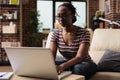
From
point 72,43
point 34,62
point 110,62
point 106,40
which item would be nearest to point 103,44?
point 106,40

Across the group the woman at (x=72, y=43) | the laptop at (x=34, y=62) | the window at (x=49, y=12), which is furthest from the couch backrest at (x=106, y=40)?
the window at (x=49, y=12)

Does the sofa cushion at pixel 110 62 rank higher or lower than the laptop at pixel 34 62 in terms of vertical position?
lower

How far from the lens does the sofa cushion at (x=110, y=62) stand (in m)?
2.80

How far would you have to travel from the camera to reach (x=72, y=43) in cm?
237

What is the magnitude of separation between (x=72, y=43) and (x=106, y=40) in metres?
0.90

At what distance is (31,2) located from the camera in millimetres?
8398

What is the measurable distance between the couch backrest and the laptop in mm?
1385

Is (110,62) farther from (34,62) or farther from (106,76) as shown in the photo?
(34,62)

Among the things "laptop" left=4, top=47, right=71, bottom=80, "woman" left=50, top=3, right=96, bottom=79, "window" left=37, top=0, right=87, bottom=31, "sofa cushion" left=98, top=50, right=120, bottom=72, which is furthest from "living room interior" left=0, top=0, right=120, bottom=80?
"laptop" left=4, top=47, right=71, bottom=80

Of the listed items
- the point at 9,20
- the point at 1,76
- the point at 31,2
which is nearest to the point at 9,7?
the point at 9,20

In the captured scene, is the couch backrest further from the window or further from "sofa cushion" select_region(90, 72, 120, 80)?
the window

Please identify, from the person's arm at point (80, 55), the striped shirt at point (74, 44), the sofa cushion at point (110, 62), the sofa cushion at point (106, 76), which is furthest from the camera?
the sofa cushion at point (110, 62)

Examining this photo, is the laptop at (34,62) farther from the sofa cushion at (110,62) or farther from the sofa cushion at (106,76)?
the sofa cushion at (110,62)

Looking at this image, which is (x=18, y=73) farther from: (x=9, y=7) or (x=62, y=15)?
(x=9, y=7)
